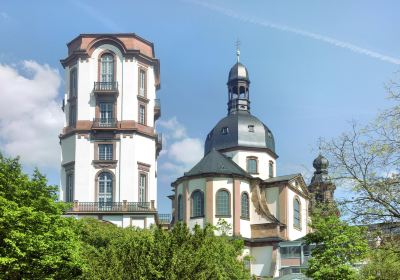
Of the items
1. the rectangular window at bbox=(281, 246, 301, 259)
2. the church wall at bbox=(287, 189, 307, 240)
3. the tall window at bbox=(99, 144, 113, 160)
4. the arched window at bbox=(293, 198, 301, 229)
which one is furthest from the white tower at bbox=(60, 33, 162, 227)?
the arched window at bbox=(293, 198, 301, 229)

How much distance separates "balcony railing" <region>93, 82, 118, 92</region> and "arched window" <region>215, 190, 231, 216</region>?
14.7 m

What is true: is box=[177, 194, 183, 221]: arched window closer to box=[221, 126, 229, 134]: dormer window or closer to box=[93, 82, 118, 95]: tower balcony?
box=[93, 82, 118, 95]: tower balcony

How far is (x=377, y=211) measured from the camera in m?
16.6

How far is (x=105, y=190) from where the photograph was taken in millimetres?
66625

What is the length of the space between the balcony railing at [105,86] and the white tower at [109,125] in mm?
74

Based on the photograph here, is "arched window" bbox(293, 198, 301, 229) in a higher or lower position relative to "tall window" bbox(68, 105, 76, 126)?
lower

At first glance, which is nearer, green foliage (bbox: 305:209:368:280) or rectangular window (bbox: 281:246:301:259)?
green foliage (bbox: 305:209:368:280)

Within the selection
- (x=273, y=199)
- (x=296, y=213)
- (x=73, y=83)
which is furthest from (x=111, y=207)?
(x=296, y=213)

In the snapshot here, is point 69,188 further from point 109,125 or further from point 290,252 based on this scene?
point 290,252

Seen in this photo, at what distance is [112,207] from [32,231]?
29.3 m

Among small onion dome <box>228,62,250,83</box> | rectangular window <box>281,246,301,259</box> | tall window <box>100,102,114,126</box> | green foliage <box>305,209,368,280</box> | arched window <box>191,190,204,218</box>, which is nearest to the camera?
green foliage <box>305,209,368,280</box>

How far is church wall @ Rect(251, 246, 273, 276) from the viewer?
234 ft

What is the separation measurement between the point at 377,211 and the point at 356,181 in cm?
98

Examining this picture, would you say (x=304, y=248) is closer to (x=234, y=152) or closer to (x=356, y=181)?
(x=234, y=152)
